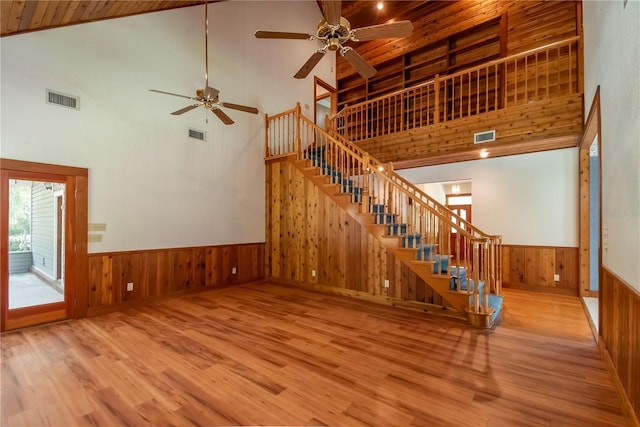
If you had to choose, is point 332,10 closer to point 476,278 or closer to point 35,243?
point 476,278

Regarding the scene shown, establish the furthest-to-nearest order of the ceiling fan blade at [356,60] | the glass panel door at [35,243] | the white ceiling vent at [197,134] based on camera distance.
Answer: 1. the white ceiling vent at [197,134]
2. the glass panel door at [35,243]
3. the ceiling fan blade at [356,60]

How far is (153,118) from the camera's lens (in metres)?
4.89

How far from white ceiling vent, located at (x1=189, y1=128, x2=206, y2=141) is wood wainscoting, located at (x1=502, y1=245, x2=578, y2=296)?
6.41 meters

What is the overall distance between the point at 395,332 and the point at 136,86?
5.43m

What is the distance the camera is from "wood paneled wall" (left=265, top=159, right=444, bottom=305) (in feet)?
15.3

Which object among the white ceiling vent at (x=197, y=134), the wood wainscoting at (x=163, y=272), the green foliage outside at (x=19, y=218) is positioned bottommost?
the wood wainscoting at (x=163, y=272)

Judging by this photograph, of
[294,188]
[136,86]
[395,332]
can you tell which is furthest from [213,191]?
[395,332]

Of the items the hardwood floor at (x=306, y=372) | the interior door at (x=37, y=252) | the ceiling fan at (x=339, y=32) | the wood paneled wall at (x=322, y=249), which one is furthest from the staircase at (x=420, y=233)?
the interior door at (x=37, y=252)

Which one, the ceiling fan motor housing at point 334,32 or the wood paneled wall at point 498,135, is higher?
the ceiling fan motor housing at point 334,32

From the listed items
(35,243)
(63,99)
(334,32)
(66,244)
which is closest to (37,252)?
(35,243)

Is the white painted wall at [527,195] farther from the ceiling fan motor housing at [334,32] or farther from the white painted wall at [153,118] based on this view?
the white painted wall at [153,118]

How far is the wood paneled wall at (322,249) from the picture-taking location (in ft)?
15.3

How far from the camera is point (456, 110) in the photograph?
7352 mm

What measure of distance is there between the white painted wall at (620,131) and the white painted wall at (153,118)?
5628 mm
